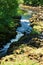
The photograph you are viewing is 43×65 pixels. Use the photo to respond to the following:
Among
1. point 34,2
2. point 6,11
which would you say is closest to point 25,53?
point 6,11

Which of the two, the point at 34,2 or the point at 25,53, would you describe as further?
the point at 34,2

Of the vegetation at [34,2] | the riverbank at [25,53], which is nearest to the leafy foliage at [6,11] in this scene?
the riverbank at [25,53]

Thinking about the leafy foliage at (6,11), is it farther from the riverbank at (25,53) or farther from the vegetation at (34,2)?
the vegetation at (34,2)

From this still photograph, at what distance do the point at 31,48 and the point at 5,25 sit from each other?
17.4 metres

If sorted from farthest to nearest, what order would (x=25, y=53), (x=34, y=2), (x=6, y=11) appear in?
(x=34, y=2), (x=6, y=11), (x=25, y=53)

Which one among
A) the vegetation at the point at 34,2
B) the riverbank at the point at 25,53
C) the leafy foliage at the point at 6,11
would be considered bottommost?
the riverbank at the point at 25,53

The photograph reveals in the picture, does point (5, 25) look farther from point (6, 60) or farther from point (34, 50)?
point (6, 60)

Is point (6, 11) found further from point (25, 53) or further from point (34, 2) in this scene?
point (34, 2)

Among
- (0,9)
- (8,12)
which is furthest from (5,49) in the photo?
(8,12)

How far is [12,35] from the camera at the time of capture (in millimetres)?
42625

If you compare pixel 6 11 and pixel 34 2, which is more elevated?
pixel 34 2

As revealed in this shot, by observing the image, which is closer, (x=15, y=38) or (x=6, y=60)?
(x=6, y=60)

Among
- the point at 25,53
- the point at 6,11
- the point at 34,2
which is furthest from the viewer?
the point at 34,2

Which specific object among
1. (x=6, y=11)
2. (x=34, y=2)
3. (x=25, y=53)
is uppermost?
(x=34, y=2)
